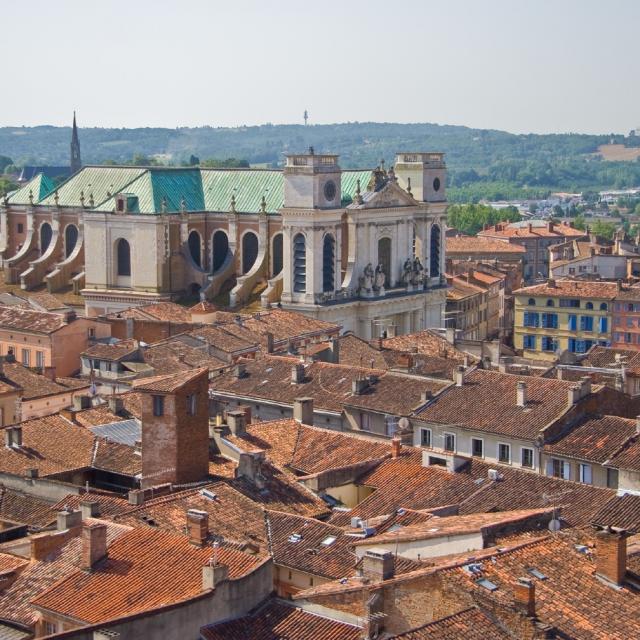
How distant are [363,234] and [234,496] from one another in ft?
186

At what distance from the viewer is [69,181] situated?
10119 centimetres

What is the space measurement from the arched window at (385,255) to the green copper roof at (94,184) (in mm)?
15182

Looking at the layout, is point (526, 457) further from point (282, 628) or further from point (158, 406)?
point (282, 628)

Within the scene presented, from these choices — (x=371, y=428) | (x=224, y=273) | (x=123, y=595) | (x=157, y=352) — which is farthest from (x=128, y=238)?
(x=123, y=595)

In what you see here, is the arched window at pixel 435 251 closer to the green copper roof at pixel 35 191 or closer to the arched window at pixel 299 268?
the arched window at pixel 299 268

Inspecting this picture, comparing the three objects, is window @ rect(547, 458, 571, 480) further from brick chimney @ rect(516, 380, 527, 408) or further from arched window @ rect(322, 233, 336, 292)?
arched window @ rect(322, 233, 336, 292)

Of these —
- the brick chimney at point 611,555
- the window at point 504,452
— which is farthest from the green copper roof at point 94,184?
the brick chimney at point 611,555

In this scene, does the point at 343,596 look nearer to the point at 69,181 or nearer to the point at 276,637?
the point at 276,637

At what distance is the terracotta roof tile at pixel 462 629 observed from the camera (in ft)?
76.1

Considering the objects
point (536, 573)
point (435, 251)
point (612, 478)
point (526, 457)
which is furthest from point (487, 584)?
point (435, 251)

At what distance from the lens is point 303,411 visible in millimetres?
47250

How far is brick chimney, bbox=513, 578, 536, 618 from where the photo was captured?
2467cm

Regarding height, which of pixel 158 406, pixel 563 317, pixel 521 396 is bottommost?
pixel 563 317

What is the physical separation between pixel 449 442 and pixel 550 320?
43.7 m
